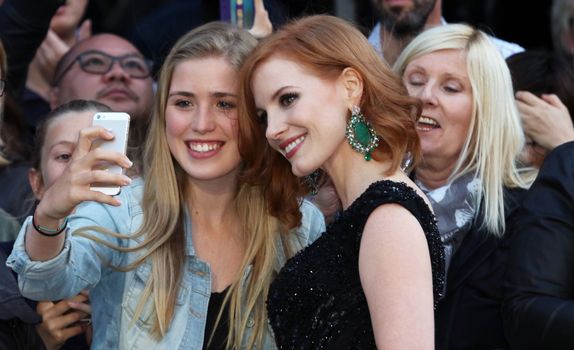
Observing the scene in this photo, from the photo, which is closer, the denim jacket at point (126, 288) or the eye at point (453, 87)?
the denim jacket at point (126, 288)

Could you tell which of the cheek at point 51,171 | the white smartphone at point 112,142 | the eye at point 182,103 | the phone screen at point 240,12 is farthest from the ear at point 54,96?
the white smartphone at point 112,142

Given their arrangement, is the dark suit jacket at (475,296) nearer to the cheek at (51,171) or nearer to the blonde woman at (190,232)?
the blonde woman at (190,232)

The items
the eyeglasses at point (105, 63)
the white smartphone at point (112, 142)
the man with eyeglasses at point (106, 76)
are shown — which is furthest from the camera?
the eyeglasses at point (105, 63)

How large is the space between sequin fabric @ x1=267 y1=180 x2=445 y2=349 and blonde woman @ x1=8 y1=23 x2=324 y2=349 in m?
0.38

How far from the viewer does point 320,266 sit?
291 centimetres

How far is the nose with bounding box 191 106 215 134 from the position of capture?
3.39 metres

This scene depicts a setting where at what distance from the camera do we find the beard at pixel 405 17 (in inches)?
201

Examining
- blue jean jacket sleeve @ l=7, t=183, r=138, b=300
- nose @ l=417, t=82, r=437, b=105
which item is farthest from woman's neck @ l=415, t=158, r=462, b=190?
blue jean jacket sleeve @ l=7, t=183, r=138, b=300

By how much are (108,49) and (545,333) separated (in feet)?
9.44

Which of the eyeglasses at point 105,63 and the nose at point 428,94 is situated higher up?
the nose at point 428,94

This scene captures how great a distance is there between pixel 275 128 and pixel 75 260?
2.31 feet

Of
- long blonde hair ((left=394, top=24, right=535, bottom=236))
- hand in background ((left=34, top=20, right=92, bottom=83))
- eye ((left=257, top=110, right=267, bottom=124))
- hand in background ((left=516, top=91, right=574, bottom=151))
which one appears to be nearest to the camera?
eye ((left=257, top=110, right=267, bottom=124))

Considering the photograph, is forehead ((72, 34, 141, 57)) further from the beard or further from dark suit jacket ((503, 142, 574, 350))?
dark suit jacket ((503, 142, 574, 350))

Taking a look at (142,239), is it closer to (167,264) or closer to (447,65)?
(167,264)
